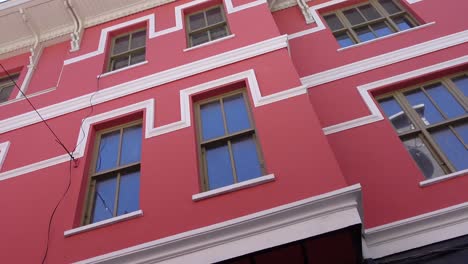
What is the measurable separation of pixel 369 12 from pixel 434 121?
12.6 ft

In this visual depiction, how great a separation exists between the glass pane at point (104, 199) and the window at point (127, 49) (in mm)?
3309

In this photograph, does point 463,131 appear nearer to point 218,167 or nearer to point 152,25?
point 218,167

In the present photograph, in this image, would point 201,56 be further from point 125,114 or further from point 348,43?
point 348,43

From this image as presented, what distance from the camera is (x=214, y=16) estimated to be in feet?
32.9

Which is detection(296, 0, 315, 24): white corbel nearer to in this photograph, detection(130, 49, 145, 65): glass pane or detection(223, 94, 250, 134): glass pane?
detection(223, 94, 250, 134): glass pane

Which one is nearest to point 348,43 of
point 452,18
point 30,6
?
point 452,18

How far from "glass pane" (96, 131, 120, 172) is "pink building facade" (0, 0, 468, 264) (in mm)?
25

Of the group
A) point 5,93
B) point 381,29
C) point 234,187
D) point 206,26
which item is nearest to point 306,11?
point 381,29

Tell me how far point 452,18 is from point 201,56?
4.97m

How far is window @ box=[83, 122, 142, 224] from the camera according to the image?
21.5ft

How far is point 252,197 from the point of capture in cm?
565

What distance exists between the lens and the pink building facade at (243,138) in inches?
212

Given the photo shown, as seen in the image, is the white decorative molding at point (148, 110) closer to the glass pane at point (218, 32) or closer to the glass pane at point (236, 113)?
the glass pane at point (236, 113)

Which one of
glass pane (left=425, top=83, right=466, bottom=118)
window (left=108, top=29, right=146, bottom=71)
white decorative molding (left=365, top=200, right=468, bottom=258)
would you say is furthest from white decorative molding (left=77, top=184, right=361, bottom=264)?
window (left=108, top=29, right=146, bottom=71)
